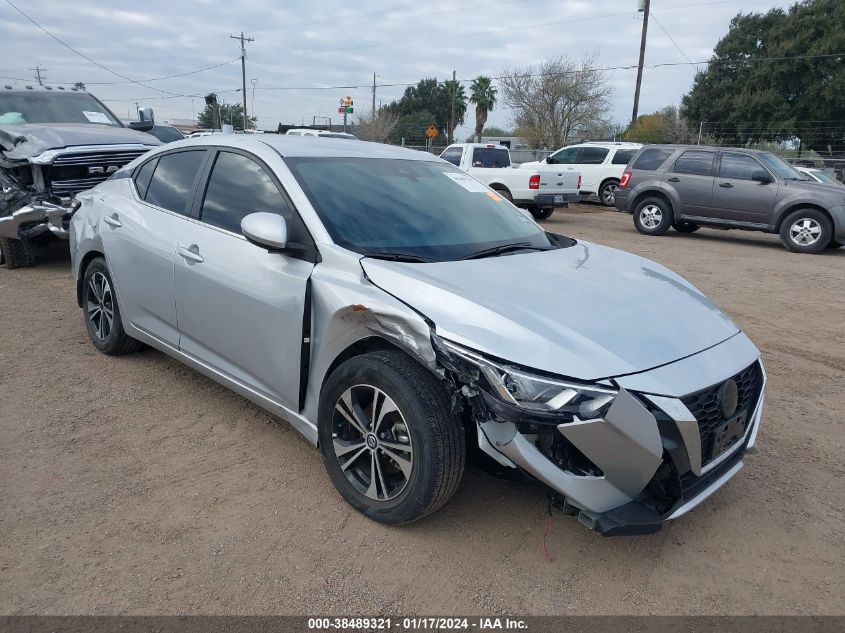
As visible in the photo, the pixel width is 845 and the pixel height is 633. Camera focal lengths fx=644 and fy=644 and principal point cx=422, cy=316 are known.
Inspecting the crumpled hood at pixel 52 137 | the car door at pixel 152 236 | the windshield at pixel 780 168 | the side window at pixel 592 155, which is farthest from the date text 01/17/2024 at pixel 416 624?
the side window at pixel 592 155

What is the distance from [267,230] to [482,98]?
190ft

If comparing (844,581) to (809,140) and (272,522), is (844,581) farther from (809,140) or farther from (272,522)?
(809,140)

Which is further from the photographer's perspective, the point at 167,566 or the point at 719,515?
the point at 719,515

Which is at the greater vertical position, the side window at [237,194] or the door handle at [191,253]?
the side window at [237,194]

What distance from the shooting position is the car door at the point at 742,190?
11914 millimetres

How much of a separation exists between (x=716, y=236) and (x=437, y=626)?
13.6 metres

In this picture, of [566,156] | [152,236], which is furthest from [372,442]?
[566,156]

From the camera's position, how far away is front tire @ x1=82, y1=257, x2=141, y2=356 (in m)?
4.66

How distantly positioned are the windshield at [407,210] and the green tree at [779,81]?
39061 mm

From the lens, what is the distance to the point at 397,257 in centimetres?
309

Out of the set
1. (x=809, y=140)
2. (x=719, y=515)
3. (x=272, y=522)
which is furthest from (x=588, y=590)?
(x=809, y=140)

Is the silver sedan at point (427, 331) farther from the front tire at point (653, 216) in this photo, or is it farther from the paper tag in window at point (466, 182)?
the front tire at point (653, 216)

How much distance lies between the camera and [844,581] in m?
2.67

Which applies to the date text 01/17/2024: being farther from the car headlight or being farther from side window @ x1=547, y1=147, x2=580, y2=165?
side window @ x1=547, y1=147, x2=580, y2=165
